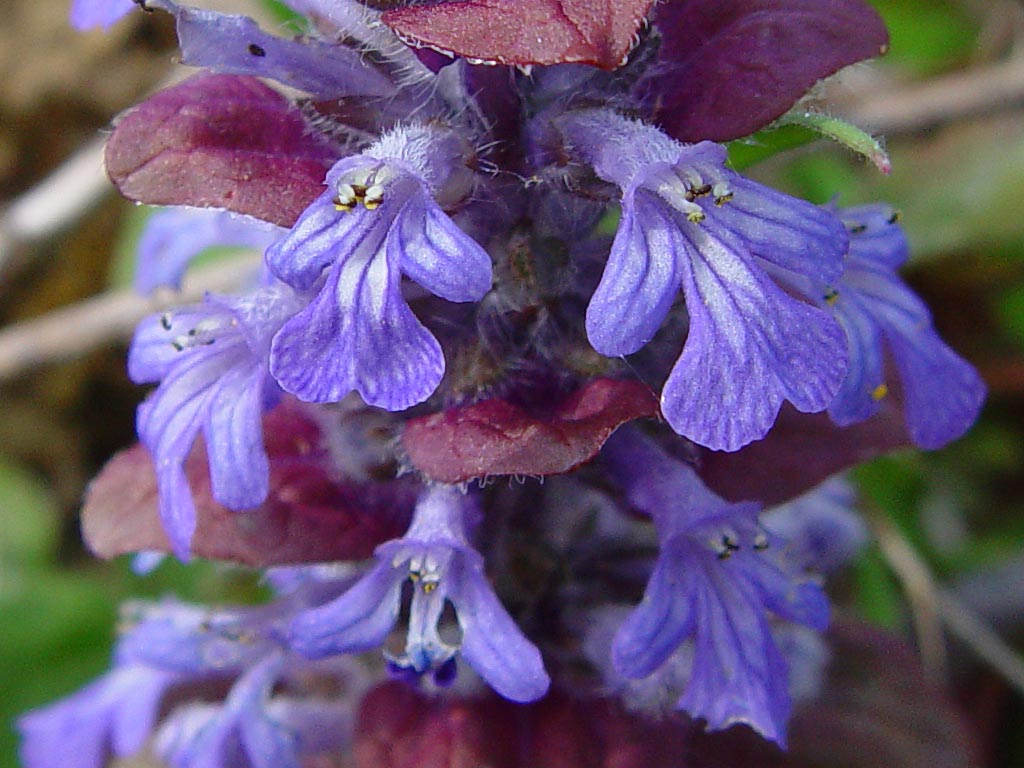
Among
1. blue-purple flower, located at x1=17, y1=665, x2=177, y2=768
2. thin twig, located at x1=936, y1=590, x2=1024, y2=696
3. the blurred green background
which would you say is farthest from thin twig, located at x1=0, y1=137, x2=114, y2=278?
thin twig, located at x1=936, y1=590, x2=1024, y2=696

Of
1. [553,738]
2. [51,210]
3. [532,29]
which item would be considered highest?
[532,29]

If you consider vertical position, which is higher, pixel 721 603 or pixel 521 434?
pixel 521 434

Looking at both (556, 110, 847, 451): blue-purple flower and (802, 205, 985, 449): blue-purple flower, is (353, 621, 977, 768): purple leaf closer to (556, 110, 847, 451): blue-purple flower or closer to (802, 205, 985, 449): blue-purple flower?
(802, 205, 985, 449): blue-purple flower

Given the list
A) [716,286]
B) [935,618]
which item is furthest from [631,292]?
[935,618]

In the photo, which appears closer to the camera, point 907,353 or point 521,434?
point 521,434

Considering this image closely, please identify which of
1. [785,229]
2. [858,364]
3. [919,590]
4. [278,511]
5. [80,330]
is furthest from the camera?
[80,330]

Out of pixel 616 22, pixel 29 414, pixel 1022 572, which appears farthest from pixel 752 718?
pixel 29 414

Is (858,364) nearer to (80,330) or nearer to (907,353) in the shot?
(907,353)

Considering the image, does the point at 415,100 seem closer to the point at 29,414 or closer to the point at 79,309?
the point at 79,309
